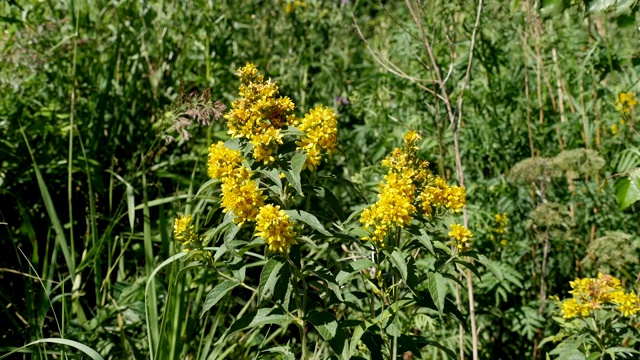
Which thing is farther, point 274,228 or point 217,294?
point 217,294

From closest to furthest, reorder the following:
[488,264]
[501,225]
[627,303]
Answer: [488,264]
[627,303]
[501,225]

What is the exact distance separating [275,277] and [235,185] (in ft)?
0.78

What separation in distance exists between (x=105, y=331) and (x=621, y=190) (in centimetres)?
190

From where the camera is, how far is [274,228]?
5.49 ft

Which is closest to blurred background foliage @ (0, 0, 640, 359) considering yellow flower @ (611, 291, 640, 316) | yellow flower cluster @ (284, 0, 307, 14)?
yellow flower cluster @ (284, 0, 307, 14)

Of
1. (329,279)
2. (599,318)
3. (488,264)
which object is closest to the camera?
(329,279)

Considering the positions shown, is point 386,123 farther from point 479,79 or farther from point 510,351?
point 510,351

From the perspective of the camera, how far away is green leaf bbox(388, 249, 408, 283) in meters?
1.73

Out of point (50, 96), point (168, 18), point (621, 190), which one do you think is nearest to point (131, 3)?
point (168, 18)

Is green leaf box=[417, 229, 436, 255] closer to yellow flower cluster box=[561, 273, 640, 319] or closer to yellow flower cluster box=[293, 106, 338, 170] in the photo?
yellow flower cluster box=[293, 106, 338, 170]

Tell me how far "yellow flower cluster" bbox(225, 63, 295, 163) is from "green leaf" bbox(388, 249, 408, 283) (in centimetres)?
38

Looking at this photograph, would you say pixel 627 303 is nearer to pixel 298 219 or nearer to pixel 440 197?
pixel 440 197

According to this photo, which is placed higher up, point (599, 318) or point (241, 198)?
point (241, 198)

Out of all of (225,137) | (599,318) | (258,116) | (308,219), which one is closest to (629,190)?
(599,318)
